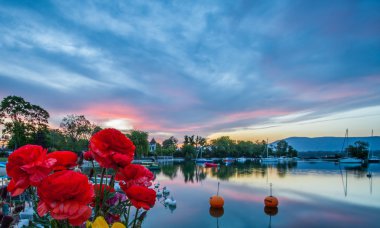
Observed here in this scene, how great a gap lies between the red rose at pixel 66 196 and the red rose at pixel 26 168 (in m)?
0.05

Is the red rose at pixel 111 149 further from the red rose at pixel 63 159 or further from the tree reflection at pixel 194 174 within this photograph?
the tree reflection at pixel 194 174

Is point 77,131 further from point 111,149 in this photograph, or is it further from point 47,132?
point 111,149

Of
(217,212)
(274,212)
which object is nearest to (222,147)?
(274,212)

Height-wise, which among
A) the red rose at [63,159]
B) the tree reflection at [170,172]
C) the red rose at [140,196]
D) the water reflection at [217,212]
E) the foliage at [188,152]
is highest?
the red rose at [63,159]

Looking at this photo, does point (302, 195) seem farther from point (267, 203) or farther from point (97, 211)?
point (97, 211)

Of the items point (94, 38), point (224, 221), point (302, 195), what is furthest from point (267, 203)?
point (94, 38)

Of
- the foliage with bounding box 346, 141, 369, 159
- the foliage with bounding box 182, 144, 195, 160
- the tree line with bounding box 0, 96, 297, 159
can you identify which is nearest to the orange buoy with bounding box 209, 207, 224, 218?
the tree line with bounding box 0, 96, 297, 159

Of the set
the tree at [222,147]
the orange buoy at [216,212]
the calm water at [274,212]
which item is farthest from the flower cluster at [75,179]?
the tree at [222,147]

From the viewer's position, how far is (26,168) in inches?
26.2

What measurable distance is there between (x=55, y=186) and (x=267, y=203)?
19.0 metres

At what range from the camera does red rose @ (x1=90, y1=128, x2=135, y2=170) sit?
0.76m

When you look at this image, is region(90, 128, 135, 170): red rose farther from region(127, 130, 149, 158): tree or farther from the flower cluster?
region(127, 130, 149, 158): tree

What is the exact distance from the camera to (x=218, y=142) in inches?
3888

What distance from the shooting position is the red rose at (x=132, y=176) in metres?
0.82
